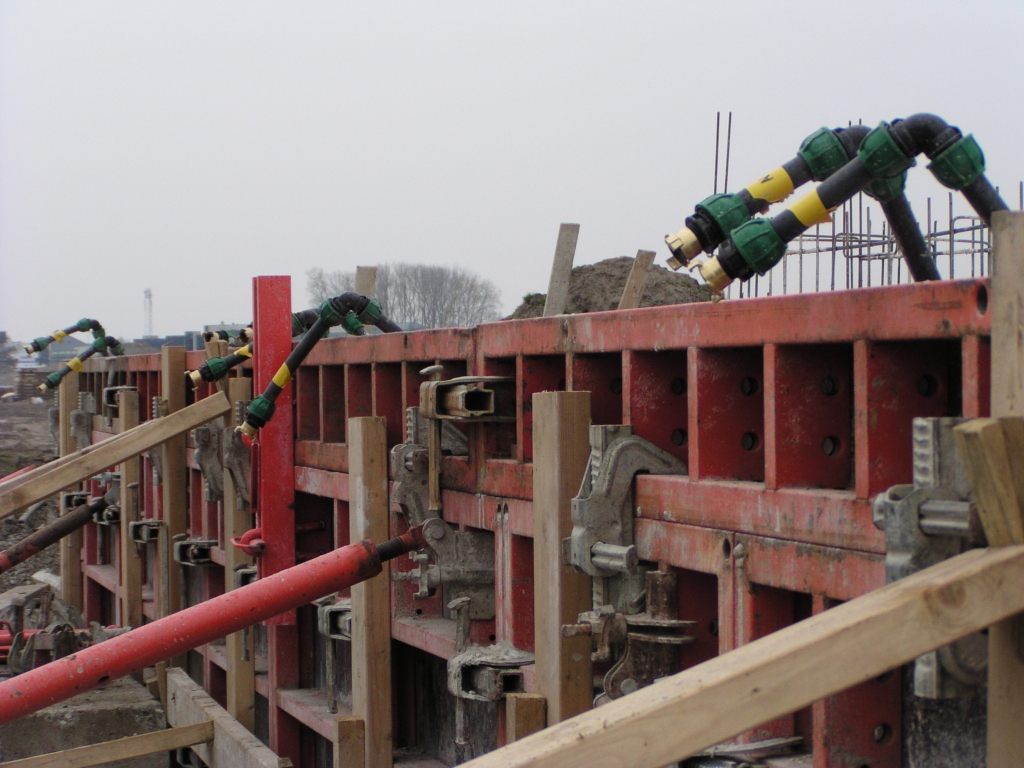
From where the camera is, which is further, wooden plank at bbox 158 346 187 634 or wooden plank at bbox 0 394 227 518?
wooden plank at bbox 158 346 187 634

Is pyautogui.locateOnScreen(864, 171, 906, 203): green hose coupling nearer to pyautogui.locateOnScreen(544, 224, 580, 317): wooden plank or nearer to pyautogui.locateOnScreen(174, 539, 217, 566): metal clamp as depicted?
pyautogui.locateOnScreen(544, 224, 580, 317): wooden plank

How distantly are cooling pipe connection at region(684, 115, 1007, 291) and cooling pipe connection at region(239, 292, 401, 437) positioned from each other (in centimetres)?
466

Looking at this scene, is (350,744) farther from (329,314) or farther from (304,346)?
(329,314)

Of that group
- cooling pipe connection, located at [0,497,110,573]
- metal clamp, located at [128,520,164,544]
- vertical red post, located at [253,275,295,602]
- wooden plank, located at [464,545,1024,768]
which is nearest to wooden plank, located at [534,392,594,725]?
wooden plank, located at [464,545,1024,768]

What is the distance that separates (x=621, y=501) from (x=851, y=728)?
1.44 m

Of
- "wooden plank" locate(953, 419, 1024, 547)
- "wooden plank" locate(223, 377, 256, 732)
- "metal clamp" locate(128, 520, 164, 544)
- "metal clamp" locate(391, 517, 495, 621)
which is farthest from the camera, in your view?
"metal clamp" locate(128, 520, 164, 544)

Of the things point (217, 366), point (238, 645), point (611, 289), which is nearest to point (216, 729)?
point (238, 645)

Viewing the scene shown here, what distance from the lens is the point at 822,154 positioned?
4043 mm

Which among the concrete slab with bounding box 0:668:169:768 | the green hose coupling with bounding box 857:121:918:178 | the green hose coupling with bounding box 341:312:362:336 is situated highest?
the green hose coupling with bounding box 857:121:918:178

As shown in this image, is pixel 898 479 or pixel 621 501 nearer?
pixel 898 479

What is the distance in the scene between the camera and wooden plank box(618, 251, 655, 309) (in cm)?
776

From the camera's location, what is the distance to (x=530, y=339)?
6117 millimetres

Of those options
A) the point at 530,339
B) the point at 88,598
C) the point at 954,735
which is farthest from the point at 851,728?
the point at 88,598

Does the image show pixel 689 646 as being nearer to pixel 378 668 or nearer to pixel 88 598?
pixel 378 668
